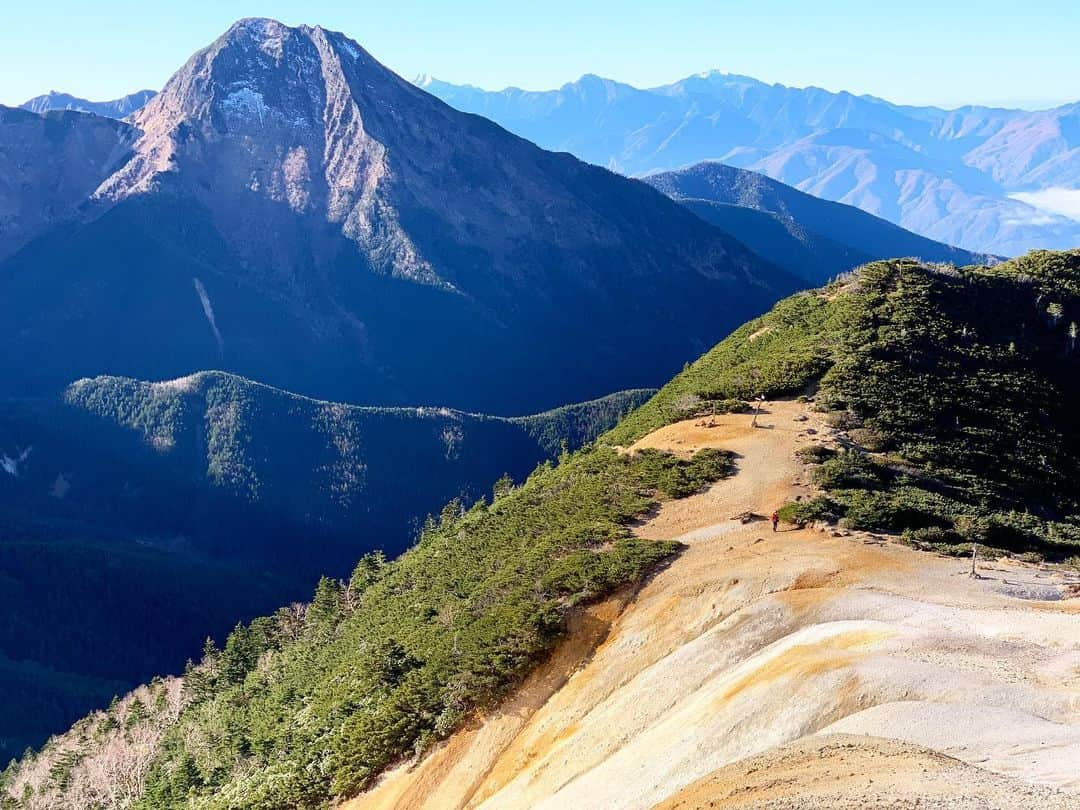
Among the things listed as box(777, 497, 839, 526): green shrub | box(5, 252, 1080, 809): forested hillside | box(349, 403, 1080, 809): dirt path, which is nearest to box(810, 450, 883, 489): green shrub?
box(5, 252, 1080, 809): forested hillside

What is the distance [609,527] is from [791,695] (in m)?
25.4

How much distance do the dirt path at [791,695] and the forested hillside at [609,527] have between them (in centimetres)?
342

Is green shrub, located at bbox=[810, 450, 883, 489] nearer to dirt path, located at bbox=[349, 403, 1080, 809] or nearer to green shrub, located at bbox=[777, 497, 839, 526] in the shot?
green shrub, located at bbox=[777, 497, 839, 526]

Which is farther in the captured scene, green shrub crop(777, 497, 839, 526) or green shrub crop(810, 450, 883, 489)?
green shrub crop(810, 450, 883, 489)

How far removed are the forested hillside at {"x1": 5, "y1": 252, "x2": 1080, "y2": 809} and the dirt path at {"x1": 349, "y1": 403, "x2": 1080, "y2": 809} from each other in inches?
135

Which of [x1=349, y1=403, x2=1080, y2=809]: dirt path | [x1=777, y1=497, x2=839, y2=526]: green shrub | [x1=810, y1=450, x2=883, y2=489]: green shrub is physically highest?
[x1=810, y1=450, x2=883, y2=489]: green shrub

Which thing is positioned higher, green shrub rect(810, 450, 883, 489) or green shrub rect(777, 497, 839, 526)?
green shrub rect(810, 450, 883, 489)

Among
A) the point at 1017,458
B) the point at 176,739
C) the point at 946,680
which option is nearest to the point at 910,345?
the point at 1017,458

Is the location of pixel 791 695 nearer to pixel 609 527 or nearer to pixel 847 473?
pixel 609 527

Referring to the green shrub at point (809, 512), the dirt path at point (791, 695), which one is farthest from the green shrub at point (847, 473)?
the dirt path at point (791, 695)

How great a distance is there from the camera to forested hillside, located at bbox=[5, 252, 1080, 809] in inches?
2324

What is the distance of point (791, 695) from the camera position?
141 feet

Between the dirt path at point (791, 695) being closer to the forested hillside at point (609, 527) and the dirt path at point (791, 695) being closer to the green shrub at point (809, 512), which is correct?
the green shrub at point (809, 512)

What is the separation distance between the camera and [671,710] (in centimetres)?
4797
